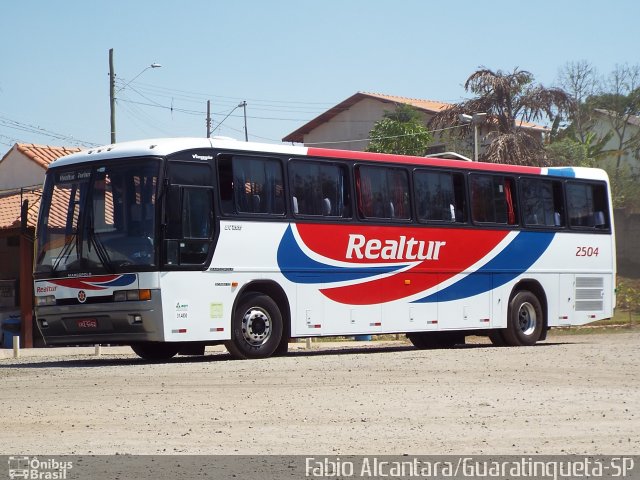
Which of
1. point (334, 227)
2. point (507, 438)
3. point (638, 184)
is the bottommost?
point (507, 438)

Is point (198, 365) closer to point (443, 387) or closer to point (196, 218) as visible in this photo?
point (196, 218)

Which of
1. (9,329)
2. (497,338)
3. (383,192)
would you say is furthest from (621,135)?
(383,192)

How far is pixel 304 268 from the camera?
67.1ft

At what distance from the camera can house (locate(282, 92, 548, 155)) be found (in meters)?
A: 65.7

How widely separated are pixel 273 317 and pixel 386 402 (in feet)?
24.5

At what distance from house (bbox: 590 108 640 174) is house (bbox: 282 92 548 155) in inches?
211

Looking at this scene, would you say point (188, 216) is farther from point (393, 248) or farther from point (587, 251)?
point (587, 251)

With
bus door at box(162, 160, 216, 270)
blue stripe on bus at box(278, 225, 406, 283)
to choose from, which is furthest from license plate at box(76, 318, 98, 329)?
blue stripe on bus at box(278, 225, 406, 283)

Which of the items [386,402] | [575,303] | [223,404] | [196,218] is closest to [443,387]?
[386,402]

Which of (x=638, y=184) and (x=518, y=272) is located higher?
(x=638, y=184)

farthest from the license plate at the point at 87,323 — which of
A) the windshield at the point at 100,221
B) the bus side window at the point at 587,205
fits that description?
the bus side window at the point at 587,205

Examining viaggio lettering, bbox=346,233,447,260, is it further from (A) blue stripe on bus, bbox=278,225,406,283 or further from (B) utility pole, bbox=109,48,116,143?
(B) utility pole, bbox=109,48,116,143

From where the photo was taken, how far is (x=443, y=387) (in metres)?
14.1

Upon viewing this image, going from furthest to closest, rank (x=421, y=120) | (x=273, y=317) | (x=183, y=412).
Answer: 1. (x=421, y=120)
2. (x=273, y=317)
3. (x=183, y=412)
